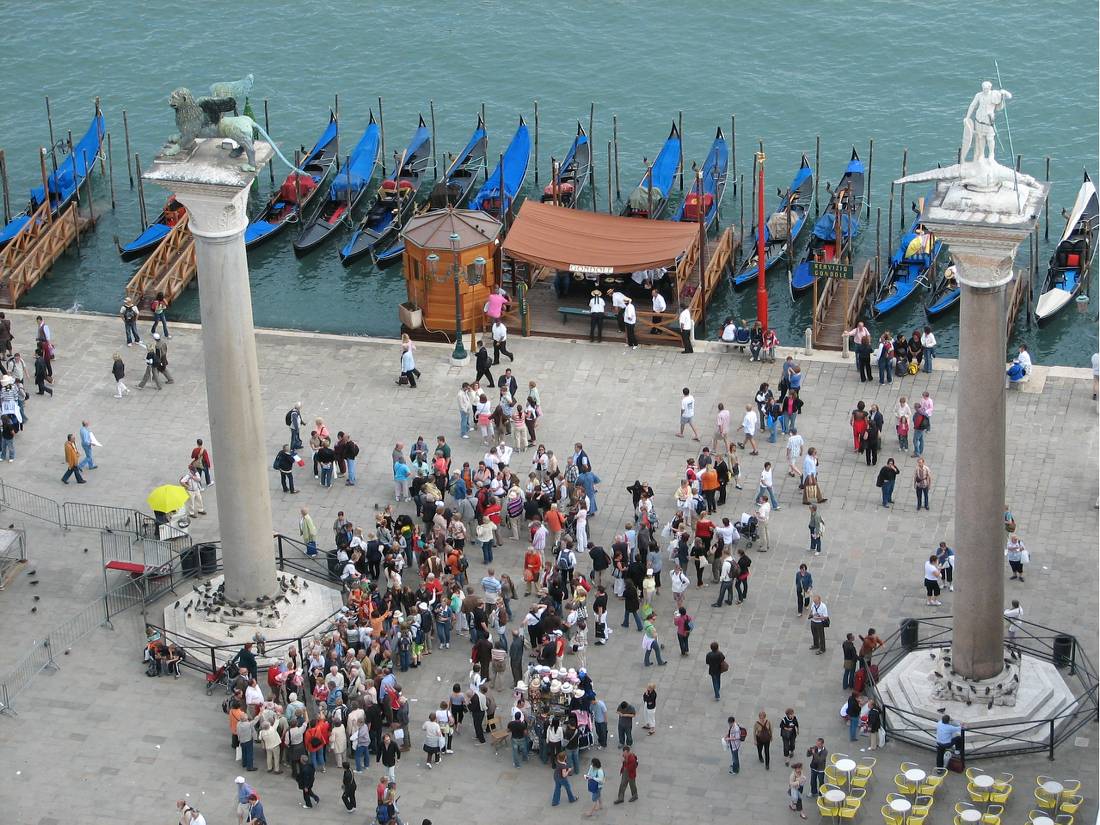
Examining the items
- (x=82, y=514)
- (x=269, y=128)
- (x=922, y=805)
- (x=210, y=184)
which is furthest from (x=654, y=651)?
(x=269, y=128)

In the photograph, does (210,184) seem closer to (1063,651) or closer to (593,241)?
(1063,651)

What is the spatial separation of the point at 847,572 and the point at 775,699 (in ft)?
19.5

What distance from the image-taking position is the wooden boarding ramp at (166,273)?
255ft

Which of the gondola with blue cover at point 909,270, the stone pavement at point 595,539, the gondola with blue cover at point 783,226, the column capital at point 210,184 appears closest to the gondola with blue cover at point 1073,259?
the gondola with blue cover at point 909,270

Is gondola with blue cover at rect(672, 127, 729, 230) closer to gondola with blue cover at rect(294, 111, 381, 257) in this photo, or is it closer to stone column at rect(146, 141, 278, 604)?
gondola with blue cover at rect(294, 111, 381, 257)

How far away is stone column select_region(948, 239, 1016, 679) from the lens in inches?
1934

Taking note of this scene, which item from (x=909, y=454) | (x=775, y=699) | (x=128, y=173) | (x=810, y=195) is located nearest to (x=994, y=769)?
(x=775, y=699)

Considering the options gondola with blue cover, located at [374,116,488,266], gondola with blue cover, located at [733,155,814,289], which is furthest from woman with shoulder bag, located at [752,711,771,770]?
gondola with blue cover, located at [374,116,488,266]

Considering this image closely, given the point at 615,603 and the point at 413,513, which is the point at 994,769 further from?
the point at 413,513

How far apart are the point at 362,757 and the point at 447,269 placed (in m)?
22.3

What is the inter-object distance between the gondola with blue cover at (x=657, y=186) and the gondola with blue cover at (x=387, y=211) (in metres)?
7.33

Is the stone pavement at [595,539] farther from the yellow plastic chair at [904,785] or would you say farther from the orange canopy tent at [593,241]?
the orange canopy tent at [593,241]

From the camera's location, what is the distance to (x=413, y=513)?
64375 mm

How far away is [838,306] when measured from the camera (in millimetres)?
75188
